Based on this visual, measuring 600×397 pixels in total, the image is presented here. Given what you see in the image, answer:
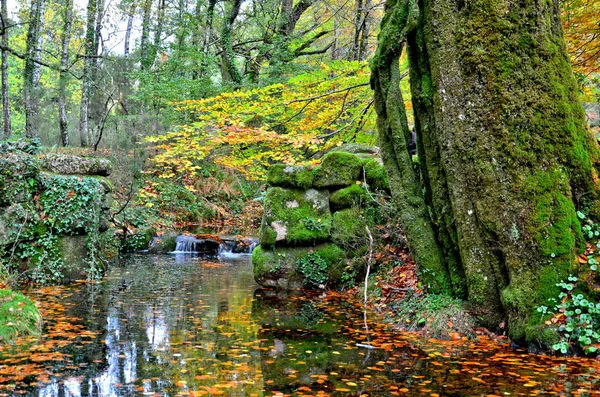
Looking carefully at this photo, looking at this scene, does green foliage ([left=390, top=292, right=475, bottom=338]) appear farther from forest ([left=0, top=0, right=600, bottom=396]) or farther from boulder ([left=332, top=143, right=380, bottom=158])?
boulder ([left=332, top=143, right=380, bottom=158])

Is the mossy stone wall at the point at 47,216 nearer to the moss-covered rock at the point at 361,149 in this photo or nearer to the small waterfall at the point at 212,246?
the moss-covered rock at the point at 361,149

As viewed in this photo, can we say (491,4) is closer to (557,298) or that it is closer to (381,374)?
(557,298)

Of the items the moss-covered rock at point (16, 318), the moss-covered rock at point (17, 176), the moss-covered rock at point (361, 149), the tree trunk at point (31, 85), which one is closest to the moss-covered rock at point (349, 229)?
the moss-covered rock at point (361, 149)

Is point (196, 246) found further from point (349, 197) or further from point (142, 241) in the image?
point (349, 197)

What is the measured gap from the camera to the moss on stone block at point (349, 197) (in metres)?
9.76

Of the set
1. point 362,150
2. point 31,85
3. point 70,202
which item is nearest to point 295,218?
point 362,150

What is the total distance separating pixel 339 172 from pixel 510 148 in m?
4.64

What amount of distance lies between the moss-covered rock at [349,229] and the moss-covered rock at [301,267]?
0.66 ft

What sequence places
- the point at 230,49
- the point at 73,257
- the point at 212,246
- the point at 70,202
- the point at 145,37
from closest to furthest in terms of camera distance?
the point at 70,202, the point at 73,257, the point at 212,246, the point at 230,49, the point at 145,37

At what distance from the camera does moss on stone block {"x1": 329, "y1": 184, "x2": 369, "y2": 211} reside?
9.76m

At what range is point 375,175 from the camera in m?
9.82

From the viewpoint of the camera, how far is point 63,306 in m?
7.26

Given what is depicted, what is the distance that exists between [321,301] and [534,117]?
4595mm

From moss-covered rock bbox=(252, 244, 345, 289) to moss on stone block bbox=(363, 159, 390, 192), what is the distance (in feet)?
4.97
